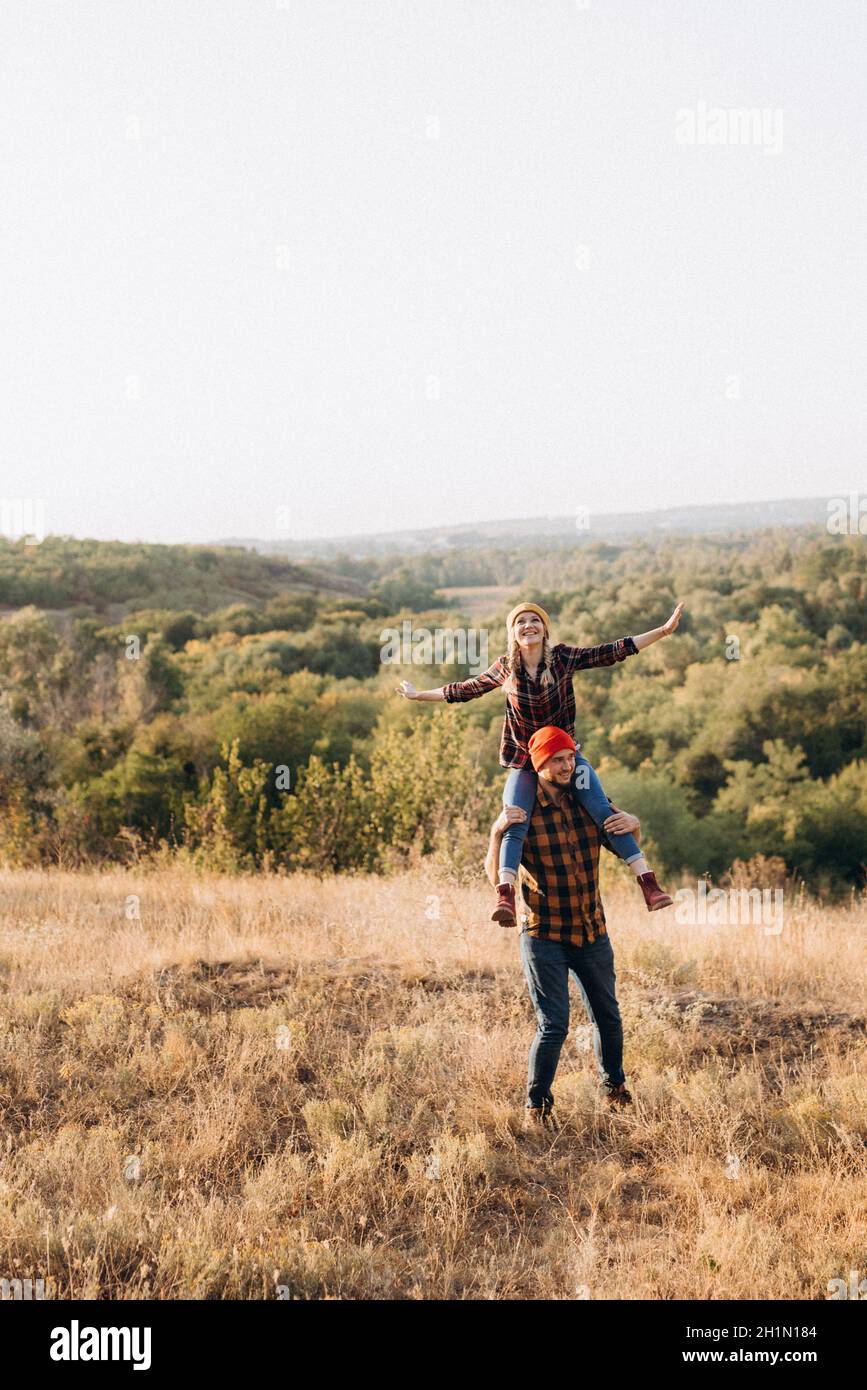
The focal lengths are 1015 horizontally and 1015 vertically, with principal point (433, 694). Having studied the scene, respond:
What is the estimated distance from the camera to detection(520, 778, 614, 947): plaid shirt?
4.70m

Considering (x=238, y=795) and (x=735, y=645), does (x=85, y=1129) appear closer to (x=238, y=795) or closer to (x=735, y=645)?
(x=238, y=795)

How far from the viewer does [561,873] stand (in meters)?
4.72

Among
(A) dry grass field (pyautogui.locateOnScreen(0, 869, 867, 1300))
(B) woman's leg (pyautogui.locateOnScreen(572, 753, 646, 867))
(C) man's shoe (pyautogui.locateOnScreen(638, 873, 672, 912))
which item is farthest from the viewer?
(B) woman's leg (pyautogui.locateOnScreen(572, 753, 646, 867))

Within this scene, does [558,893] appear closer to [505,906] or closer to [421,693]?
[505,906]

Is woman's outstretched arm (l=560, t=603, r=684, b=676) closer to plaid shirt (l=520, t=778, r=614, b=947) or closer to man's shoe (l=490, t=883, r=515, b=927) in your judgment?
plaid shirt (l=520, t=778, r=614, b=947)

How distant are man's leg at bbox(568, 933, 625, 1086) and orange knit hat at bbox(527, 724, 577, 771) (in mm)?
891

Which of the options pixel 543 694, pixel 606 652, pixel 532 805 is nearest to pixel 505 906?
pixel 532 805

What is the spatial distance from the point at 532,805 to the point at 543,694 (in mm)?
610

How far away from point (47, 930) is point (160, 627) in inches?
1837

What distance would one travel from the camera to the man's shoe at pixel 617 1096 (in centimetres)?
518

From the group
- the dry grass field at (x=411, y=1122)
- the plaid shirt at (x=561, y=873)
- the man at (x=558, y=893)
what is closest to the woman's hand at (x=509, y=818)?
the man at (x=558, y=893)

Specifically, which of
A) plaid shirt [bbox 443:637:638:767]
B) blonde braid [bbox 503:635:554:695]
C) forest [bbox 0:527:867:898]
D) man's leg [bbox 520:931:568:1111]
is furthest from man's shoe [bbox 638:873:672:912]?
forest [bbox 0:527:867:898]

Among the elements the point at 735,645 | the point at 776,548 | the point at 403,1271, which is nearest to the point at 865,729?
the point at 735,645
